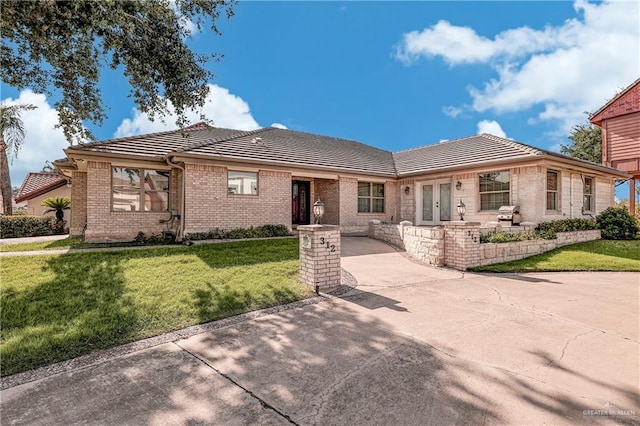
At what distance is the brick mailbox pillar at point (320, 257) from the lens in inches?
246

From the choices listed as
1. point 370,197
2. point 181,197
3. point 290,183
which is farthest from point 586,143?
point 181,197

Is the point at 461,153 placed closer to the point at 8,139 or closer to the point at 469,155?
the point at 469,155

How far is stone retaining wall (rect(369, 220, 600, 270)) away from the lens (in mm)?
8625

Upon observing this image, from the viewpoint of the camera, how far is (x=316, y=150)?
647 inches

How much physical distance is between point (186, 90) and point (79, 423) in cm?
673

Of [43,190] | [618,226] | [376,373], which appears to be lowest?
[376,373]

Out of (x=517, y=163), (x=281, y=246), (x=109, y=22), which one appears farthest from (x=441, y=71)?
(x=109, y=22)

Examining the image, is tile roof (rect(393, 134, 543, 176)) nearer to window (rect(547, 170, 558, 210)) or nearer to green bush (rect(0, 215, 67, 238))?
window (rect(547, 170, 558, 210))

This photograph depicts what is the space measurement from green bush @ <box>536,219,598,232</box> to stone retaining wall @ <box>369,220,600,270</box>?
1.47ft

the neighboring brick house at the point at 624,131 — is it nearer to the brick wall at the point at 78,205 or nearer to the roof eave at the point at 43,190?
the brick wall at the point at 78,205

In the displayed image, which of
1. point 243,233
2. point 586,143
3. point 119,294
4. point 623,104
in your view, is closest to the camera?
point 119,294

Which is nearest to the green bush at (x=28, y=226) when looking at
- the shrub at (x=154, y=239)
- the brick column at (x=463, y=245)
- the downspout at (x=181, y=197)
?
the shrub at (x=154, y=239)

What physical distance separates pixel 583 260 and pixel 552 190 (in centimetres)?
451

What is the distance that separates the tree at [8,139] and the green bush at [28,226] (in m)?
6.50
